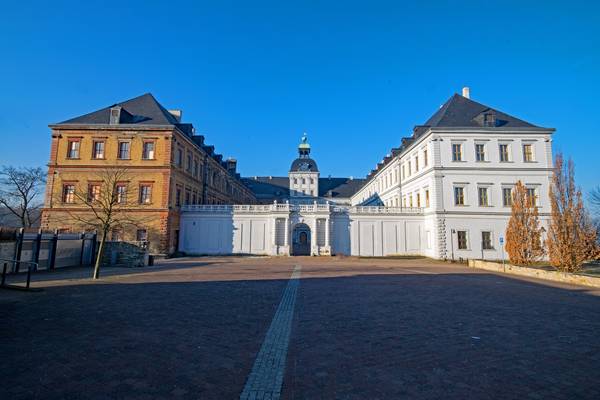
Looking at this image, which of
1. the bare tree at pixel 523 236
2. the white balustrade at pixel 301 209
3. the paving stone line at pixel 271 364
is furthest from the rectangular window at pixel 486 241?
the paving stone line at pixel 271 364

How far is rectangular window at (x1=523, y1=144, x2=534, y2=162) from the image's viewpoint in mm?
31609

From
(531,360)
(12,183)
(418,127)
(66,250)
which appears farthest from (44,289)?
(12,183)

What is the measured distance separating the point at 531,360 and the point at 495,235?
1204 inches

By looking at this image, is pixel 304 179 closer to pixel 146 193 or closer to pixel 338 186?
pixel 338 186

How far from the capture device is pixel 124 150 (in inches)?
1211

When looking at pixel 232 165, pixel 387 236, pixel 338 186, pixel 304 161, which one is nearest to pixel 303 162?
pixel 304 161

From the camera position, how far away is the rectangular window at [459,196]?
31.7 m

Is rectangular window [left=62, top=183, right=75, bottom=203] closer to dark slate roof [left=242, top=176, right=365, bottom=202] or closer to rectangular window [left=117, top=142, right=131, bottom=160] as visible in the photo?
rectangular window [left=117, top=142, right=131, bottom=160]

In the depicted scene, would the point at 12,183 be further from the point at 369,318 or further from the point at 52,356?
the point at 369,318

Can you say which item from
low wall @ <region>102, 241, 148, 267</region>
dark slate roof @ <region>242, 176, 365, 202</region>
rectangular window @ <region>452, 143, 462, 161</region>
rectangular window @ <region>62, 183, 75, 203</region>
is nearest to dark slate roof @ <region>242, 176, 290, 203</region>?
dark slate roof @ <region>242, 176, 365, 202</region>

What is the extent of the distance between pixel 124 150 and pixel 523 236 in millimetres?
37385

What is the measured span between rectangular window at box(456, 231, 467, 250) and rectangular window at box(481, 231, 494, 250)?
1742mm


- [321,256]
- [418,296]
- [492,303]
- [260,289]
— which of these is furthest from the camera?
[321,256]

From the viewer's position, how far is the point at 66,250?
2041cm
